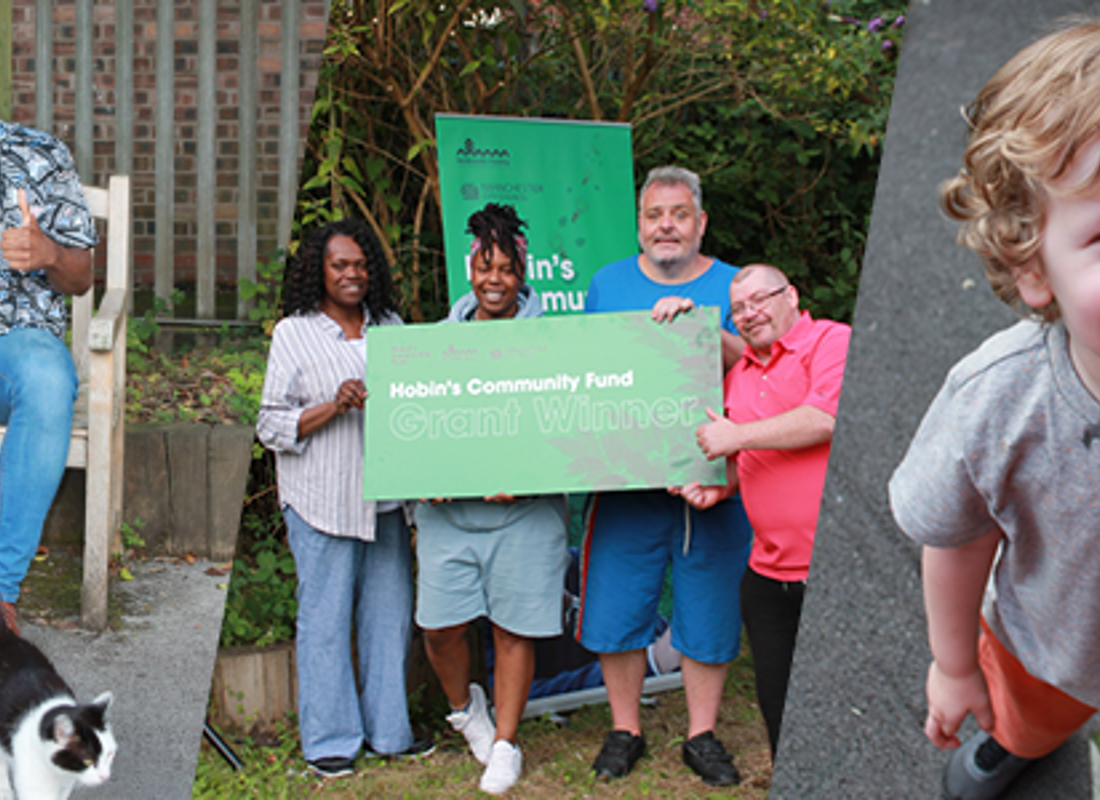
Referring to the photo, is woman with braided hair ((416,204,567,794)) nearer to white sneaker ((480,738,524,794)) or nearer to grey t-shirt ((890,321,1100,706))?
white sneaker ((480,738,524,794))

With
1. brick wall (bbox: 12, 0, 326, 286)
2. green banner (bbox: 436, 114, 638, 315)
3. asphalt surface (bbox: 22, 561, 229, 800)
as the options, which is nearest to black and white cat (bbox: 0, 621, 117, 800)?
asphalt surface (bbox: 22, 561, 229, 800)

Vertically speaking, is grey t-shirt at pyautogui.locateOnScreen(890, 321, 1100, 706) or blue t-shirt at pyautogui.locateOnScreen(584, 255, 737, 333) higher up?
blue t-shirt at pyautogui.locateOnScreen(584, 255, 737, 333)

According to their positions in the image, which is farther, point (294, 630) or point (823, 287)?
point (294, 630)

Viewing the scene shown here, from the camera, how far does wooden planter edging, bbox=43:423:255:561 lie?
1321 mm

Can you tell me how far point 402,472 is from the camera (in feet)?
3.53

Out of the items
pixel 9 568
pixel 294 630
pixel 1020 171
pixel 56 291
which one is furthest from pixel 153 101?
pixel 1020 171

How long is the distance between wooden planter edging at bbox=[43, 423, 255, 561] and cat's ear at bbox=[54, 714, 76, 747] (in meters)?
0.30

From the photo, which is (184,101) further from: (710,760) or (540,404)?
(710,760)

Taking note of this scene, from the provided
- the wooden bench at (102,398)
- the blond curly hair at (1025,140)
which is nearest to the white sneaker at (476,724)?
the wooden bench at (102,398)

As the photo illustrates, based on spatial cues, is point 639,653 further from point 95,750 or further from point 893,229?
point 95,750

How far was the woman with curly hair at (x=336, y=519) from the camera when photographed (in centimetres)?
115

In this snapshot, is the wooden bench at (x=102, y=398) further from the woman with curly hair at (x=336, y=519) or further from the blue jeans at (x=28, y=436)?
the woman with curly hair at (x=336, y=519)

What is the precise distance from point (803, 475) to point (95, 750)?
94 centimetres

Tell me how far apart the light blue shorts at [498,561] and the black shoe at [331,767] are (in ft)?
0.79
